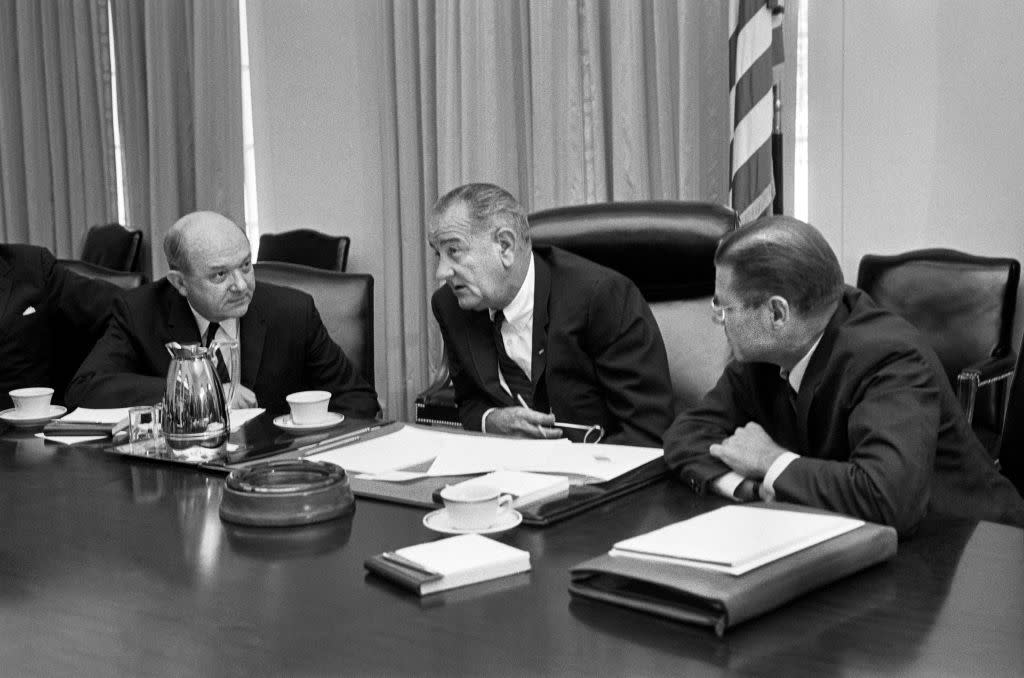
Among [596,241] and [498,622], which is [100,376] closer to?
[596,241]

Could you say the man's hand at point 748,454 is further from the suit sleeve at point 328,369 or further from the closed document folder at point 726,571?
the suit sleeve at point 328,369

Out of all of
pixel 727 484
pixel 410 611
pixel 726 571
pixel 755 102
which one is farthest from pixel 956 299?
pixel 410 611

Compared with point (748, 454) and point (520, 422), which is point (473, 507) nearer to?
point (748, 454)

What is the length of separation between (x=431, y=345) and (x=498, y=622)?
4105mm

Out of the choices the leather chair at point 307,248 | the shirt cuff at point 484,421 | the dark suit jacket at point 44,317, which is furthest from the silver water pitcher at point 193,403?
the leather chair at point 307,248

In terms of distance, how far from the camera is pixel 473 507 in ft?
4.92

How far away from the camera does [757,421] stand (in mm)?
1988

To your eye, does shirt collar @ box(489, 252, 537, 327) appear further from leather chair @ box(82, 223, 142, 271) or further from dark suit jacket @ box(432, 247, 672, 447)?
leather chair @ box(82, 223, 142, 271)

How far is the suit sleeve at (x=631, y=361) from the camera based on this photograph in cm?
264

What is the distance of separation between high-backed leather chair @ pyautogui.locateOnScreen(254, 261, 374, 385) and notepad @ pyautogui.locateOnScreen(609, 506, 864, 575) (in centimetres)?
182

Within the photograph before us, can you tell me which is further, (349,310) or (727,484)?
(349,310)

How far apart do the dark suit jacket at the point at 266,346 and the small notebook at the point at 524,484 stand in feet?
3.84

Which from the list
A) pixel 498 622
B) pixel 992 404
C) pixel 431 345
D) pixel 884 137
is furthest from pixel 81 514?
pixel 431 345

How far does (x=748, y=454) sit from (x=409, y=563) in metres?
0.63
